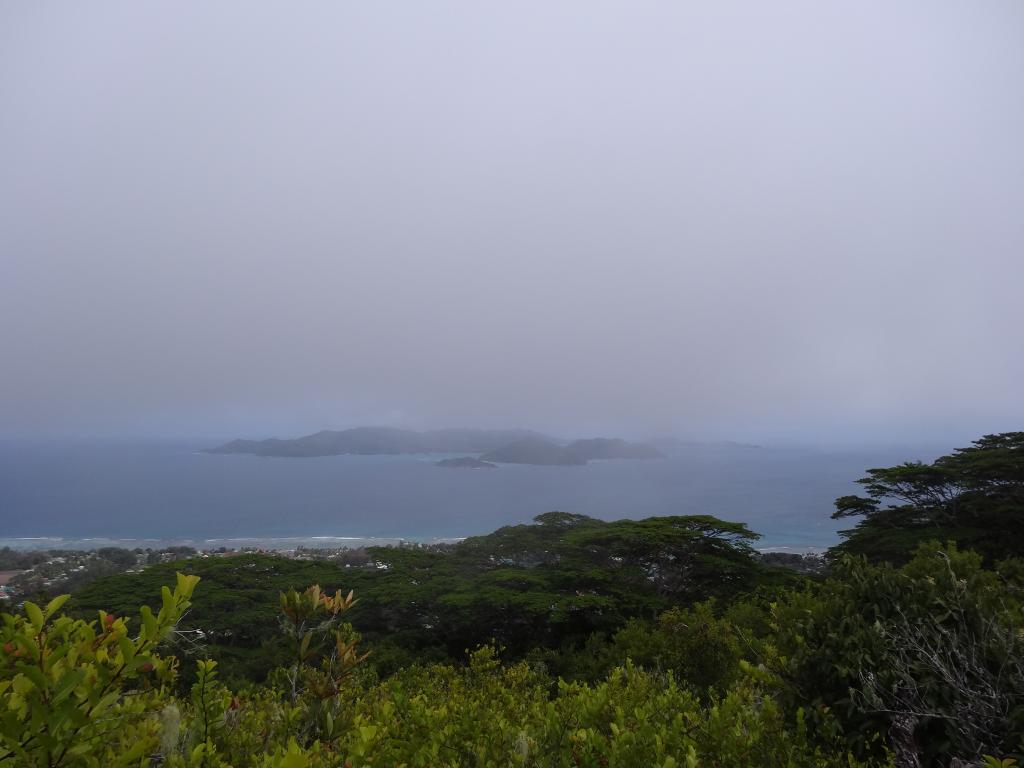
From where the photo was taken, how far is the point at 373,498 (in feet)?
202

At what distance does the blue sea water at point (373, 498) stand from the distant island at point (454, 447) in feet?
13.7

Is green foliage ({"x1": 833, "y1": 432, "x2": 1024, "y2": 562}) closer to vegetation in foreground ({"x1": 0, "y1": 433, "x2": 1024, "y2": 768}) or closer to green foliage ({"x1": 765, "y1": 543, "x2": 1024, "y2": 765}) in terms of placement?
vegetation in foreground ({"x1": 0, "y1": 433, "x2": 1024, "y2": 768})

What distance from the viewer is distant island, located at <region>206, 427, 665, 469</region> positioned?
A: 318ft

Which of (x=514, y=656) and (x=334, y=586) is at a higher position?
(x=334, y=586)

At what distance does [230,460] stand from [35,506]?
57524 millimetres

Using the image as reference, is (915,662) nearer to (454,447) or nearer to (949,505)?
(949,505)

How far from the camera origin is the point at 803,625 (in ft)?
11.6

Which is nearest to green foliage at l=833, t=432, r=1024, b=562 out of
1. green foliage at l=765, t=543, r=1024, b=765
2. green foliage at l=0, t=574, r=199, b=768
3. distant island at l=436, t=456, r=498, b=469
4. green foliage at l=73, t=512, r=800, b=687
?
green foliage at l=73, t=512, r=800, b=687

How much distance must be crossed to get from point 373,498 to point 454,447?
6231 cm

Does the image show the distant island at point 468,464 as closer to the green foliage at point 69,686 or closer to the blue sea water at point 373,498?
the blue sea water at point 373,498

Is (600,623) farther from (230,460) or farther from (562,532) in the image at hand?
(230,460)

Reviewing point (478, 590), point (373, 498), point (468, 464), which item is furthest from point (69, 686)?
point (468, 464)

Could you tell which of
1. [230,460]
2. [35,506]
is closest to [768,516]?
[35,506]

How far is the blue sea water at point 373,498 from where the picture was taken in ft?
138
